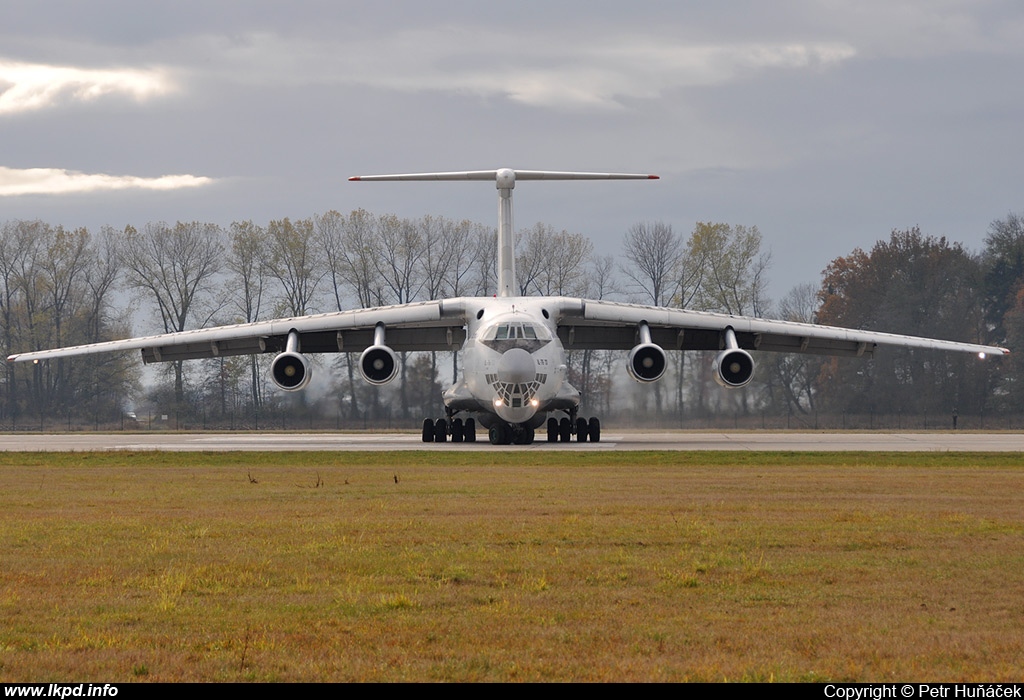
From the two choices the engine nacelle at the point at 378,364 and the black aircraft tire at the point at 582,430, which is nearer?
the engine nacelle at the point at 378,364

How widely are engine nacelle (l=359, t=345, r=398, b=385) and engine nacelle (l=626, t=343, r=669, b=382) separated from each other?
5281mm

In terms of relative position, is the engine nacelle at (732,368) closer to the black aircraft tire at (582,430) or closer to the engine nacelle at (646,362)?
the engine nacelle at (646,362)

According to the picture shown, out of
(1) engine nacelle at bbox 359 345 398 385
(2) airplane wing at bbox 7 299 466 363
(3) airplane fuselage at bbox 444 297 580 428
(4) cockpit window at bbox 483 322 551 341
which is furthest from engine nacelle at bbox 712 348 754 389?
(1) engine nacelle at bbox 359 345 398 385

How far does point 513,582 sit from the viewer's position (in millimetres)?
8008

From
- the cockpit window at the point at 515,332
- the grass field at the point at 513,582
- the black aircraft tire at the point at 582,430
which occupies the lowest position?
the grass field at the point at 513,582

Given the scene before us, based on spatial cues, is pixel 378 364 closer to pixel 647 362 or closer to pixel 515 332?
pixel 515 332

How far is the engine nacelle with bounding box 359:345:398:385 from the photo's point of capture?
1086 inches

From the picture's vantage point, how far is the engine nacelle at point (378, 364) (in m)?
27.6

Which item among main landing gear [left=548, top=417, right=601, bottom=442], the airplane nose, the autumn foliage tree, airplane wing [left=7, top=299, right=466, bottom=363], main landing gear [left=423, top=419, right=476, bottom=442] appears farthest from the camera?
the autumn foliage tree

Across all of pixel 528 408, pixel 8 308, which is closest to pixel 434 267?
pixel 8 308

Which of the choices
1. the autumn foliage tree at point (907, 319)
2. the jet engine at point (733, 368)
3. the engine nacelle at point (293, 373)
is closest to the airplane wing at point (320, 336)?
the engine nacelle at point (293, 373)

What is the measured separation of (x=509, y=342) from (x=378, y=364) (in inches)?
142

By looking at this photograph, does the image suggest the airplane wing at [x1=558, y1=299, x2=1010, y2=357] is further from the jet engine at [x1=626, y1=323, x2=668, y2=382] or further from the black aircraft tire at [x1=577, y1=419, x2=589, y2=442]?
the black aircraft tire at [x1=577, y1=419, x2=589, y2=442]

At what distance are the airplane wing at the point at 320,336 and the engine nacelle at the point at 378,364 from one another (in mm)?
1193
